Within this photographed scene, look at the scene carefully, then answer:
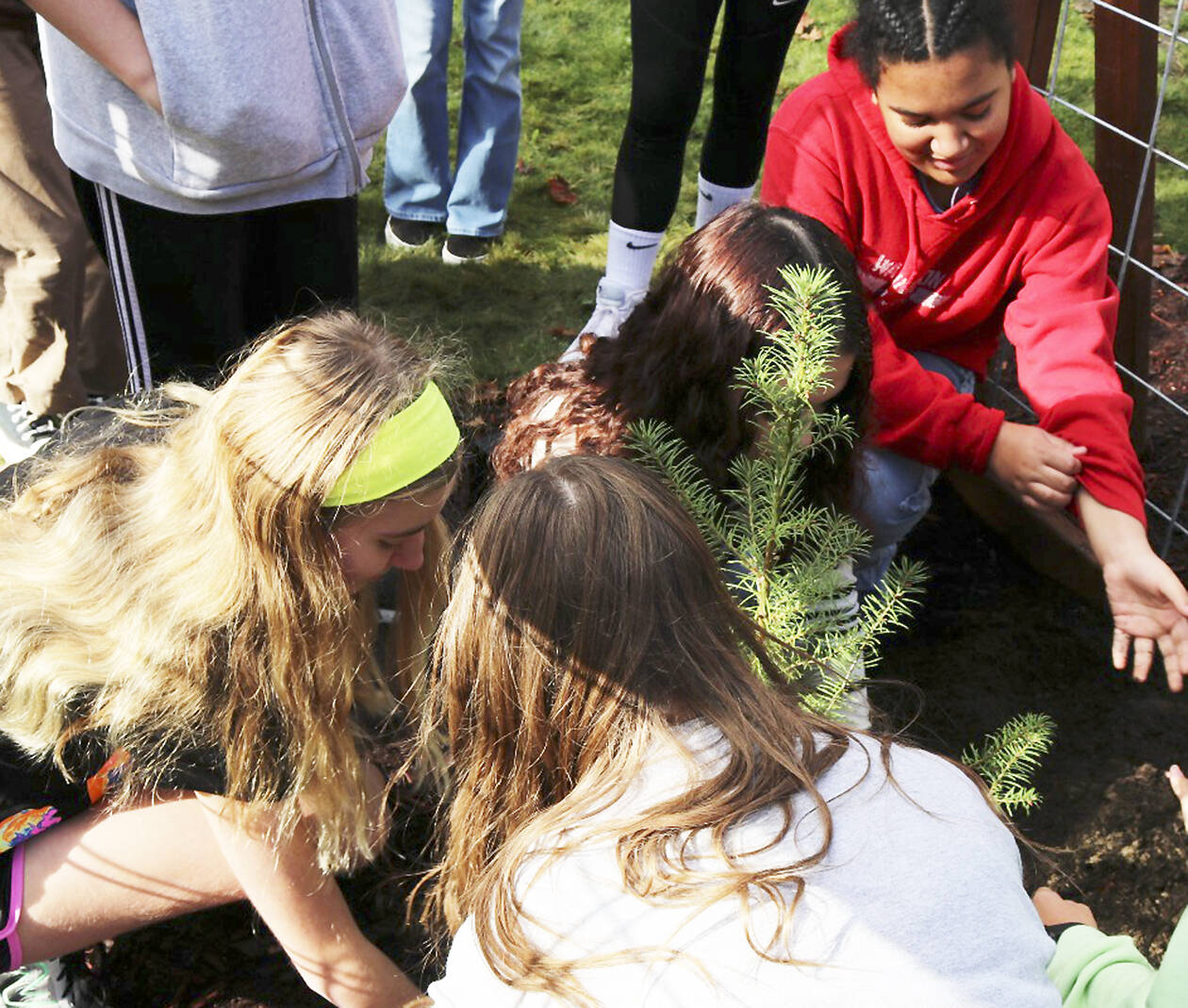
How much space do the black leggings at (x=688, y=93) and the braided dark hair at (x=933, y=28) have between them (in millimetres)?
583

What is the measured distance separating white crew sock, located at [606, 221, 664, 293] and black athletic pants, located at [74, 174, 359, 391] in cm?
77

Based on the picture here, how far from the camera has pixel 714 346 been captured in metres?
1.82

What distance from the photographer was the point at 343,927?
5.81 ft

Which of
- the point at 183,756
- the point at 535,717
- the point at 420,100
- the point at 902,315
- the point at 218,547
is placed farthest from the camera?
the point at 420,100

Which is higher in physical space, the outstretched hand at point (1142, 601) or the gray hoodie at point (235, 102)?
the gray hoodie at point (235, 102)

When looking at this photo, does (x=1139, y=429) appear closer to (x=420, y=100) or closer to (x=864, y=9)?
(x=864, y=9)

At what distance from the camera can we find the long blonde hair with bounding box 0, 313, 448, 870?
152cm

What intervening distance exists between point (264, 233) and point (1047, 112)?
144cm

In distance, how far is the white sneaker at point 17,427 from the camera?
262cm

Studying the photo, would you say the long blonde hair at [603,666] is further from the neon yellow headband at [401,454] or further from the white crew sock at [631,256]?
the white crew sock at [631,256]

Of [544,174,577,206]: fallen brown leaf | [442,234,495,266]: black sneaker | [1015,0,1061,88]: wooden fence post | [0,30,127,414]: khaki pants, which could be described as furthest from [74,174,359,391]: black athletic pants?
[544,174,577,206]: fallen brown leaf

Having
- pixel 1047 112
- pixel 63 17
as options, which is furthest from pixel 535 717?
pixel 1047 112

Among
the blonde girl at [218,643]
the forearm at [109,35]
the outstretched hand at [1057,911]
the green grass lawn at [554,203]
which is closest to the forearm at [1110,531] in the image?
the outstretched hand at [1057,911]

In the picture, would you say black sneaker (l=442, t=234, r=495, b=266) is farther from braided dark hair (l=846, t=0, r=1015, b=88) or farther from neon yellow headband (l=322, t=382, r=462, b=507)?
neon yellow headband (l=322, t=382, r=462, b=507)
